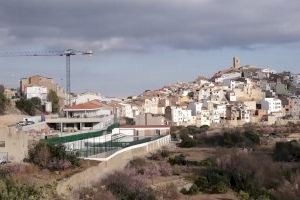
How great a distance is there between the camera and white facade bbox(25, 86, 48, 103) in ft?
305

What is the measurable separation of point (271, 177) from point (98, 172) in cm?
978

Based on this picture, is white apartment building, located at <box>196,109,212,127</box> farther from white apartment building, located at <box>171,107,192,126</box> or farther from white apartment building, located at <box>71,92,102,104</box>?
white apartment building, located at <box>71,92,102,104</box>

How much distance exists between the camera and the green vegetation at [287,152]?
149 feet

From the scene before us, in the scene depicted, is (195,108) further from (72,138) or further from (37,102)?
(72,138)

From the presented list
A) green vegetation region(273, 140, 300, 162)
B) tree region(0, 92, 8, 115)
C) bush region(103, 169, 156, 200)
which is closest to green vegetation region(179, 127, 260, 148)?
green vegetation region(273, 140, 300, 162)

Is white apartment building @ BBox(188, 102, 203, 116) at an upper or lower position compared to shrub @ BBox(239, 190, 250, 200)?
upper

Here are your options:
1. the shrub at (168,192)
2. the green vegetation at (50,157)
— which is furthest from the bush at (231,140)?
the green vegetation at (50,157)

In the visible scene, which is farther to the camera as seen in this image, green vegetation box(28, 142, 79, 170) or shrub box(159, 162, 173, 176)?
shrub box(159, 162, 173, 176)

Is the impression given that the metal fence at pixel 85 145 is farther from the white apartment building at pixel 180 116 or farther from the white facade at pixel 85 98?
the white facade at pixel 85 98

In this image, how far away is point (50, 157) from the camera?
2691cm

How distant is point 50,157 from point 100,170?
3.16m

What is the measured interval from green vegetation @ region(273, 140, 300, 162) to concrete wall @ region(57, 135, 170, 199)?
33.5 ft

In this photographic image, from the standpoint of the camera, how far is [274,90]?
139500mm

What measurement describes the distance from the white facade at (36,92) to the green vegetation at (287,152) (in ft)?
165
